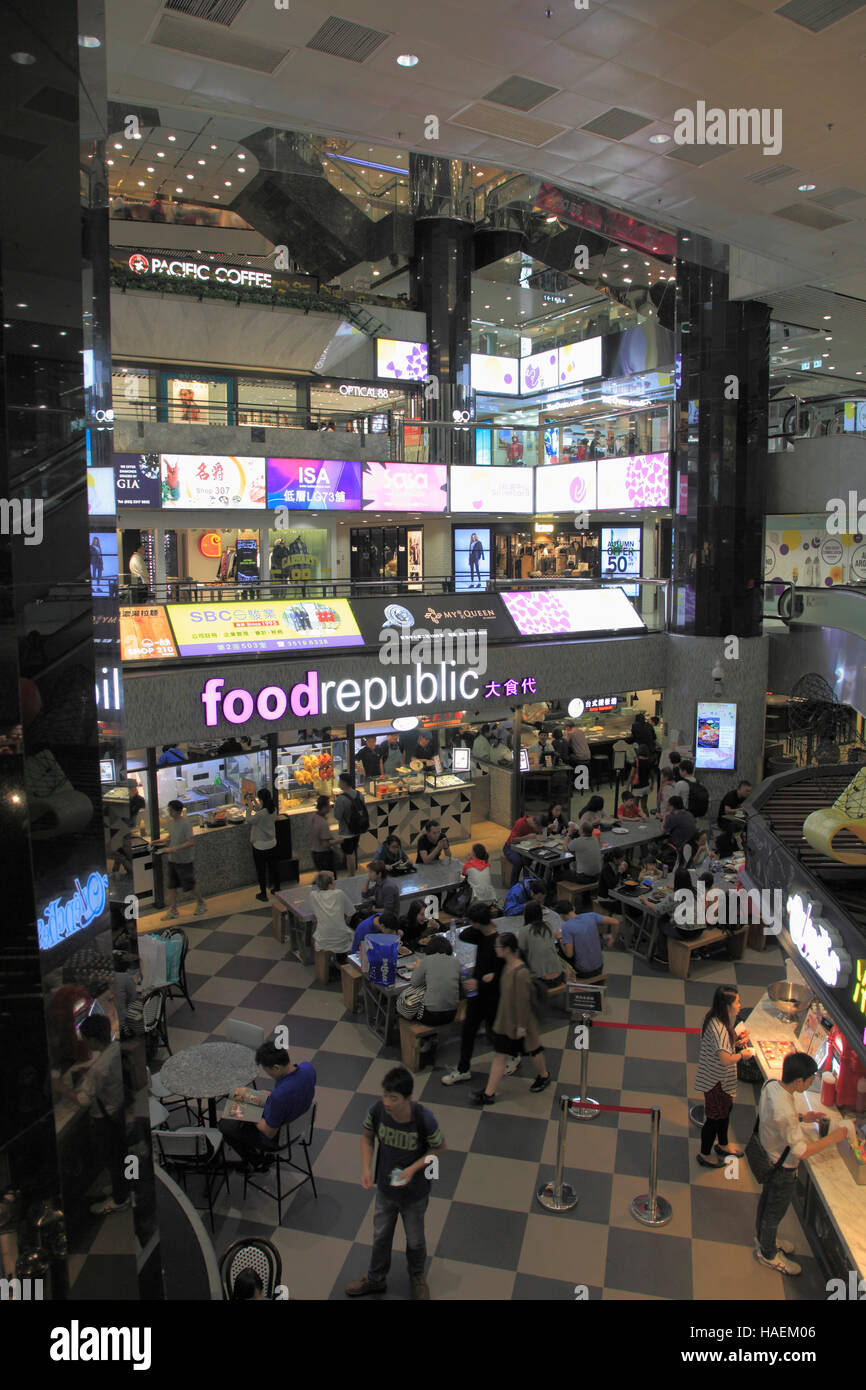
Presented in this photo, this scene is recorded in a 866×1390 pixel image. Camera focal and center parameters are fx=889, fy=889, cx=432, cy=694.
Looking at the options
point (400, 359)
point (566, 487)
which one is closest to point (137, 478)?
point (566, 487)

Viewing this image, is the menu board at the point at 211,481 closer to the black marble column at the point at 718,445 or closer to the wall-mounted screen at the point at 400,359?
the wall-mounted screen at the point at 400,359

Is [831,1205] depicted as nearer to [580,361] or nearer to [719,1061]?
[719,1061]

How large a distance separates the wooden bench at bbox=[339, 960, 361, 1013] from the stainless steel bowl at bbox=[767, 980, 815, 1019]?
382 cm

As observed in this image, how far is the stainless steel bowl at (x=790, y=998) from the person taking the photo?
7.59m

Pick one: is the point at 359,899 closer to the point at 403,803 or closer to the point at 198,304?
the point at 403,803

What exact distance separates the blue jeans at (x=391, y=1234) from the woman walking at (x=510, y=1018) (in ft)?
6.63

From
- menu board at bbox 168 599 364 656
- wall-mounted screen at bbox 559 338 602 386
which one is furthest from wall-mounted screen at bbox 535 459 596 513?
menu board at bbox 168 599 364 656

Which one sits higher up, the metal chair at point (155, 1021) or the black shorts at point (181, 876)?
the black shorts at point (181, 876)

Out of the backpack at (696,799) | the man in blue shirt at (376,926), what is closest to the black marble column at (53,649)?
the man in blue shirt at (376,926)

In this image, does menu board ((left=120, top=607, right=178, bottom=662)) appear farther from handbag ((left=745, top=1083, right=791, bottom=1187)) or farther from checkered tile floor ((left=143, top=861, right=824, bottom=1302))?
handbag ((left=745, top=1083, right=791, bottom=1187))

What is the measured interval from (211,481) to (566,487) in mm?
7016

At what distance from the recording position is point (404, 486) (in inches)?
646

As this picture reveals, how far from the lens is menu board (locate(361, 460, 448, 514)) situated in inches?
630
